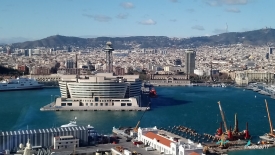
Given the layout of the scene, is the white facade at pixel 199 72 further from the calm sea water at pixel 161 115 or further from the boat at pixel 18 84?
the calm sea water at pixel 161 115

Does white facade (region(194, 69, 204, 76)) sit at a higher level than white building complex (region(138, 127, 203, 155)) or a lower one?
higher

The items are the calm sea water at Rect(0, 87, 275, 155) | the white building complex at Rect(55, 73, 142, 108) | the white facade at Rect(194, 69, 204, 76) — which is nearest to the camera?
the calm sea water at Rect(0, 87, 275, 155)

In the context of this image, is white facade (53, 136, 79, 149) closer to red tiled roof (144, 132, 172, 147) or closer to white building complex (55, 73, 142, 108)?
red tiled roof (144, 132, 172, 147)

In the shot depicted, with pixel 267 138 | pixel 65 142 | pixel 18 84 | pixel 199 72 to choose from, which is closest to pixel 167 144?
pixel 65 142

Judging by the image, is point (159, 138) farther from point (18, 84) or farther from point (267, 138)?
point (18, 84)

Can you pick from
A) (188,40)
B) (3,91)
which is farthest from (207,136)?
(188,40)

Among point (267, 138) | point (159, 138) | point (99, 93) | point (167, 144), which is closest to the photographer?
point (167, 144)

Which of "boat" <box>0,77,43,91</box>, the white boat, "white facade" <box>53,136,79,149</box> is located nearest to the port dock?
the white boat

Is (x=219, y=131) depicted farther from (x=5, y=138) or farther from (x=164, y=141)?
(x=5, y=138)
